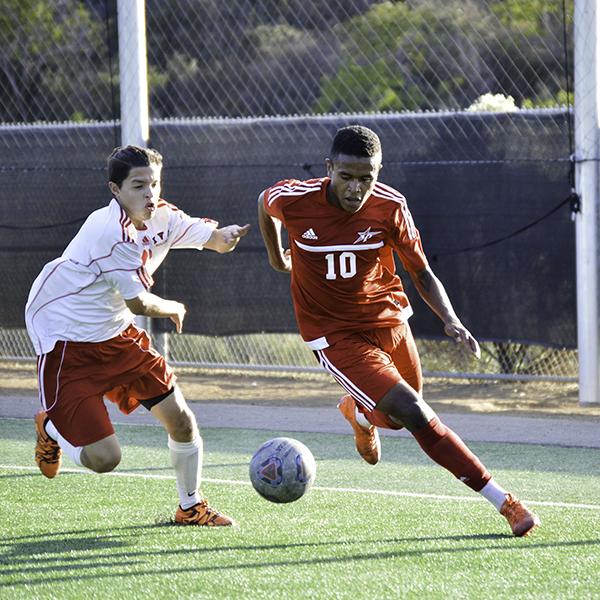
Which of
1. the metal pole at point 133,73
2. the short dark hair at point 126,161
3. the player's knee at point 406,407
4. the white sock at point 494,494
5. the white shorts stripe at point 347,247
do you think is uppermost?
the metal pole at point 133,73

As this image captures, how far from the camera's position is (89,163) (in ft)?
39.6

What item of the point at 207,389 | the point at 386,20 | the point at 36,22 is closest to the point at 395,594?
the point at 207,389

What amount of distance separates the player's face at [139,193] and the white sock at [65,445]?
1.12 meters

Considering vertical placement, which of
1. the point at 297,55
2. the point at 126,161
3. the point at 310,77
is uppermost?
the point at 297,55

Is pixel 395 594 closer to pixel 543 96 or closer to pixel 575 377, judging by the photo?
pixel 575 377

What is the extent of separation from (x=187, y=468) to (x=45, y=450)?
798 mm

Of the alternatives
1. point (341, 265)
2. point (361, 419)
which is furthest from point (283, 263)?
point (361, 419)

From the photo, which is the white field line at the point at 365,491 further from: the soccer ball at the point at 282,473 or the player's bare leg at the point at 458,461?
the soccer ball at the point at 282,473

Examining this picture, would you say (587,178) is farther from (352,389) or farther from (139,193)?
(139,193)

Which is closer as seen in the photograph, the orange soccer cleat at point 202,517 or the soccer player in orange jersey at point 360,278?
the soccer player in orange jersey at point 360,278

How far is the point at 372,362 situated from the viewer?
584 cm

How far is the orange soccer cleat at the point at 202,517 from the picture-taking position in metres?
5.84

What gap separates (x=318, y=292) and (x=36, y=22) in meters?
12.8

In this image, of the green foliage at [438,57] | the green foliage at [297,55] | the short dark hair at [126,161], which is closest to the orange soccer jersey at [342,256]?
the short dark hair at [126,161]
